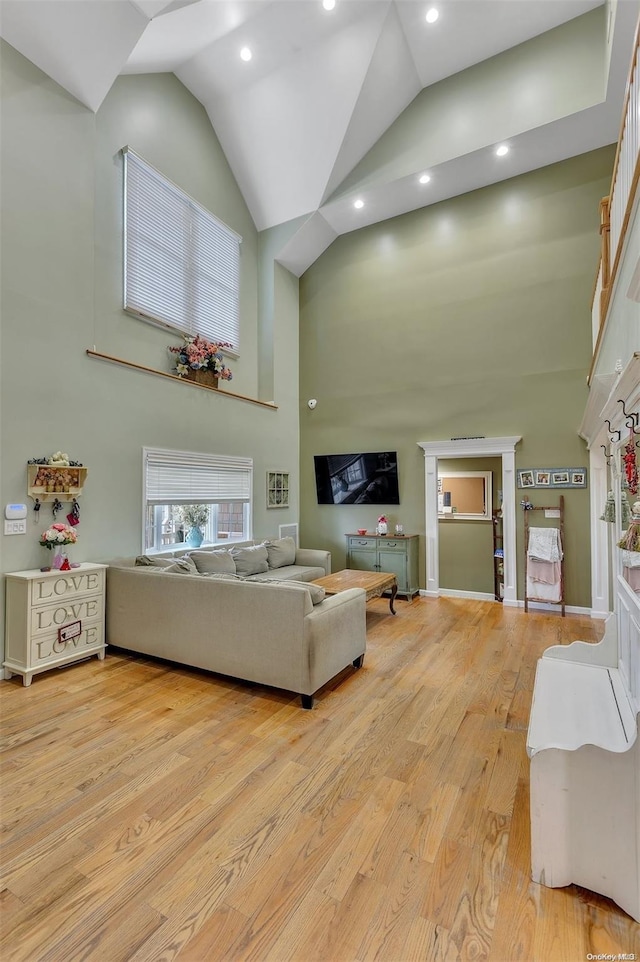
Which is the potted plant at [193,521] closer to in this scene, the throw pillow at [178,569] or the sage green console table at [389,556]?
the throw pillow at [178,569]

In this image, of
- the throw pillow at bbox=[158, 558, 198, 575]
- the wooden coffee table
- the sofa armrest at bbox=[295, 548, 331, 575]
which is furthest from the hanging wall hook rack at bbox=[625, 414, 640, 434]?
the sofa armrest at bbox=[295, 548, 331, 575]

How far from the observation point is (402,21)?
5.05 meters

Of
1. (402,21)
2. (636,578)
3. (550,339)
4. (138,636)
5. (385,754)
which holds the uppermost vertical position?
(402,21)

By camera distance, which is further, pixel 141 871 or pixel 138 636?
pixel 138 636

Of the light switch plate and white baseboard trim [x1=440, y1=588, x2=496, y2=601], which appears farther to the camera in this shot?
white baseboard trim [x1=440, y1=588, x2=496, y2=601]

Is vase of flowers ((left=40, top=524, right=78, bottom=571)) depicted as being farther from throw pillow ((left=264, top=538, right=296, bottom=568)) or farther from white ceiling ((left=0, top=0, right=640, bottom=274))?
white ceiling ((left=0, top=0, right=640, bottom=274))

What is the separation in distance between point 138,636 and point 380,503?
3979mm

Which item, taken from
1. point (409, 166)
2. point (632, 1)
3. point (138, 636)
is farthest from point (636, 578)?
point (409, 166)

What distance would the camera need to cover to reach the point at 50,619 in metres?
3.45

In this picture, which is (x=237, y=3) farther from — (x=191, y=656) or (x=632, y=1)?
(x=191, y=656)

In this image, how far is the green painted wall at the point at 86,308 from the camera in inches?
142

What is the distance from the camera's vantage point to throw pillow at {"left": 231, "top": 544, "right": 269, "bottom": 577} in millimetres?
5352

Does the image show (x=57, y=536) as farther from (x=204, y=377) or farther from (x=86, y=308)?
(x=204, y=377)

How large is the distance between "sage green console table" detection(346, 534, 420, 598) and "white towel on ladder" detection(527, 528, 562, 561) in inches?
60.3
